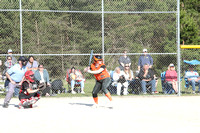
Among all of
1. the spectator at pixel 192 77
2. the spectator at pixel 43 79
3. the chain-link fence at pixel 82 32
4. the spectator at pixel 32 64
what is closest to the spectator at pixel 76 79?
the spectator at pixel 43 79

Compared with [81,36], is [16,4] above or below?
above

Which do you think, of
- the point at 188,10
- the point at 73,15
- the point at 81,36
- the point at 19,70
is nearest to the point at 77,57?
the point at 81,36

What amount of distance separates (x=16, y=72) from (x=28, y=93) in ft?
2.75

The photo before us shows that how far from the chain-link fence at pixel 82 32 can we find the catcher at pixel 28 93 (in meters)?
8.22

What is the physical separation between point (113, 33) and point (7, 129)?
16.4 m

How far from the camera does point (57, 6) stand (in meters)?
19.9

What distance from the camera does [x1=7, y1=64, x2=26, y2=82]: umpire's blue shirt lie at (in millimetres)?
11297

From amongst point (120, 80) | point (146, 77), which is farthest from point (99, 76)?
point (146, 77)

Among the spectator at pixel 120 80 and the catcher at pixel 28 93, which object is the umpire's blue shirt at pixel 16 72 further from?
the spectator at pixel 120 80

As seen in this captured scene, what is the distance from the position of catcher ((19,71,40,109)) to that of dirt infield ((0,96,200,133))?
0.23 meters

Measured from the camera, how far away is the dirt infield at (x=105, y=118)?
747cm

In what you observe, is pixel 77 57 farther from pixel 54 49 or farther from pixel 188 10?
pixel 188 10

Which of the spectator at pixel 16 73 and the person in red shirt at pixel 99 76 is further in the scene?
the spectator at pixel 16 73

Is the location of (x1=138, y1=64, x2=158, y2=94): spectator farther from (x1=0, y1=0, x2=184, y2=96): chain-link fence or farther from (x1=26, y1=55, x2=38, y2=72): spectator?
(x1=0, y1=0, x2=184, y2=96): chain-link fence
